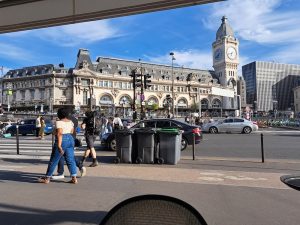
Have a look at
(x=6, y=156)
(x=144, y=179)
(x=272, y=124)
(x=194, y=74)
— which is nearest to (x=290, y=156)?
(x=144, y=179)

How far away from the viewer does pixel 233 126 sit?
34.0 meters

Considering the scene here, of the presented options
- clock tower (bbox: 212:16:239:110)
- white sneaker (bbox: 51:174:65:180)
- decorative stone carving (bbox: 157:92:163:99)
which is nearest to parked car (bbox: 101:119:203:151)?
white sneaker (bbox: 51:174:65:180)

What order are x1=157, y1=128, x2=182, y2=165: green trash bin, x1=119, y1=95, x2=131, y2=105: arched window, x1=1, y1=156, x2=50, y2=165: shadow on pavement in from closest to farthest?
x1=157, y1=128, x2=182, y2=165: green trash bin
x1=1, y1=156, x2=50, y2=165: shadow on pavement
x1=119, y1=95, x2=131, y2=105: arched window

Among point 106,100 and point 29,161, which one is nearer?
point 29,161

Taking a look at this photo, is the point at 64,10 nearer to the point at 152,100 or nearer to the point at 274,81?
the point at 274,81

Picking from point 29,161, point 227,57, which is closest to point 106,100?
point 227,57

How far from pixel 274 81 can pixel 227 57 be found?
25597mm

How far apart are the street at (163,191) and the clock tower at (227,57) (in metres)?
152

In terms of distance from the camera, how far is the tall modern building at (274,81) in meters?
142

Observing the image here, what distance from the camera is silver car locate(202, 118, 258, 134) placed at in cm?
3362

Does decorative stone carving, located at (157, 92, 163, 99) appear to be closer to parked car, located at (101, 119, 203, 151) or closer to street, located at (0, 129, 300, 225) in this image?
parked car, located at (101, 119, 203, 151)

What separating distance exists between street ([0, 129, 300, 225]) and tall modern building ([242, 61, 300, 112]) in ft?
436

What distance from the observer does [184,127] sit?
18.0 meters

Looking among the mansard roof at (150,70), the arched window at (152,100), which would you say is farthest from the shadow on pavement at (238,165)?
the arched window at (152,100)
